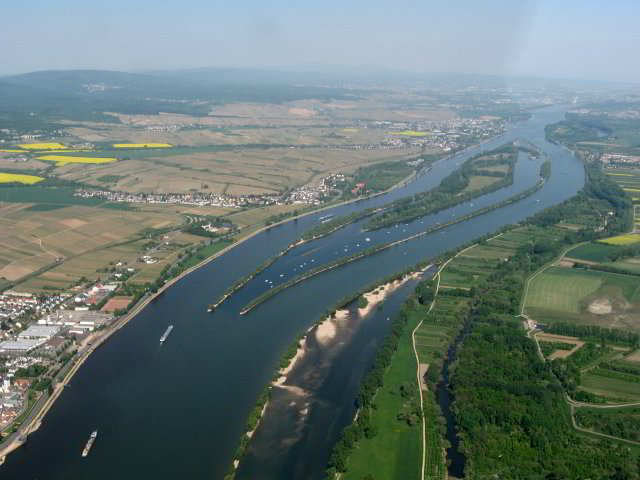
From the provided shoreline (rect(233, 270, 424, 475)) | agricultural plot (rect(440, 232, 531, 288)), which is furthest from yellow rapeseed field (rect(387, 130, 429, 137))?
shoreline (rect(233, 270, 424, 475))

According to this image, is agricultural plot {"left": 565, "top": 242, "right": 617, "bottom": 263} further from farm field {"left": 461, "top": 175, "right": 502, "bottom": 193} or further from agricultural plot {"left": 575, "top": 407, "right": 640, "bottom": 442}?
farm field {"left": 461, "top": 175, "right": 502, "bottom": 193}

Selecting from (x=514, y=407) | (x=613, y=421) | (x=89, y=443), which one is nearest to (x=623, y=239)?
(x=613, y=421)

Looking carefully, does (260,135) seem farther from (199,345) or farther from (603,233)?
(199,345)

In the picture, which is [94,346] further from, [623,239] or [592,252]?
[623,239]

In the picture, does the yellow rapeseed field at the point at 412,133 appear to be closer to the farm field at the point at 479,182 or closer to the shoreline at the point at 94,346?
the farm field at the point at 479,182

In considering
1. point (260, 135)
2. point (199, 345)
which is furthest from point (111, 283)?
point (260, 135)

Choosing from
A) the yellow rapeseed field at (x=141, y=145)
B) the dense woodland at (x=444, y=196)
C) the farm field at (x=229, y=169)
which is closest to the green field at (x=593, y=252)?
the dense woodland at (x=444, y=196)
